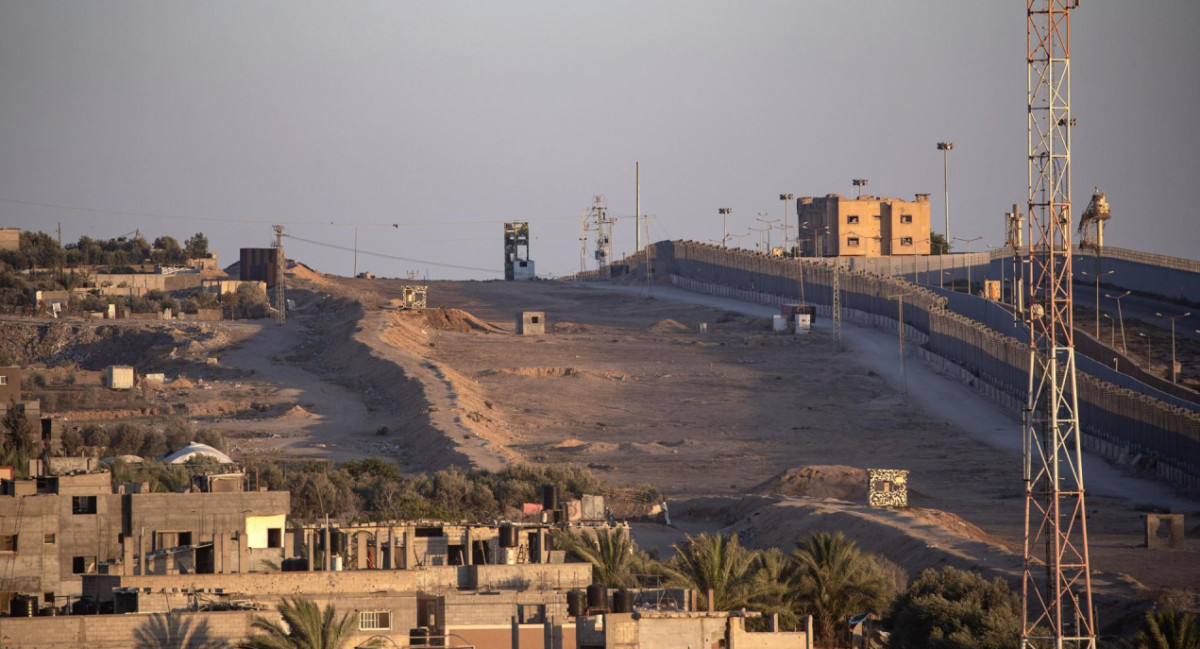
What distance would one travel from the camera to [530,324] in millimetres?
87938

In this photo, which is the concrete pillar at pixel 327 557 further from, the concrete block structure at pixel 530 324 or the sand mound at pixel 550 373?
the concrete block structure at pixel 530 324

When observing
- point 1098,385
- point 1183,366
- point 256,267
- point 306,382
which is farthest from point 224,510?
point 256,267

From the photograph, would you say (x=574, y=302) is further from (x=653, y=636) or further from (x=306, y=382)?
(x=653, y=636)

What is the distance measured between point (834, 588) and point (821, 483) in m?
18.2

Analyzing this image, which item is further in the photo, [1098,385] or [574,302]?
[574,302]

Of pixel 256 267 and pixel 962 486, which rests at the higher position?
pixel 256 267

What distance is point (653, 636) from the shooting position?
22.8 meters

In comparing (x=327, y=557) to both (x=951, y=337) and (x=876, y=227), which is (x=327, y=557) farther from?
(x=876, y=227)

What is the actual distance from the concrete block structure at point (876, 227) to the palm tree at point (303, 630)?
9568 centimetres

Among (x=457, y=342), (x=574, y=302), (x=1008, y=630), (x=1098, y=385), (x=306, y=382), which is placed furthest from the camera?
(x=574, y=302)

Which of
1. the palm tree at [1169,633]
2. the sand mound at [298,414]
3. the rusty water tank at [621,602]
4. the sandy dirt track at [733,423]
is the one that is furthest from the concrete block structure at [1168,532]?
the sand mound at [298,414]

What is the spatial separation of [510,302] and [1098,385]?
180 ft

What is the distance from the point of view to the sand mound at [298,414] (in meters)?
64.2

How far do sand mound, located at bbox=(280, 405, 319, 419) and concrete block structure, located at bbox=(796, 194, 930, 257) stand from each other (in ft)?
189
